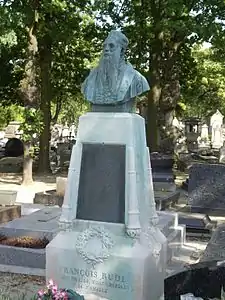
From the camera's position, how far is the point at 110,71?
556 cm

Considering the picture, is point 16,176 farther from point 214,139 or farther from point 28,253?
point 214,139

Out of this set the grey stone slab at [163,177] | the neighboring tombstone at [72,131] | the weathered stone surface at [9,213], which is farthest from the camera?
the neighboring tombstone at [72,131]

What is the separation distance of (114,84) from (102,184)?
3.56ft

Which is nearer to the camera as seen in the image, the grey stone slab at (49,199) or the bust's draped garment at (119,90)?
the bust's draped garment at (119,90)

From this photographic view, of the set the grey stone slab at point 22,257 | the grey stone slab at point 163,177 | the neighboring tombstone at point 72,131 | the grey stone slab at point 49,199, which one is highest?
the neighboring tombstone at point 72,131

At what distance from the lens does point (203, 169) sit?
11.4 metres

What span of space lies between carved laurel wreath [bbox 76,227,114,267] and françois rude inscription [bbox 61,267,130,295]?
129mm

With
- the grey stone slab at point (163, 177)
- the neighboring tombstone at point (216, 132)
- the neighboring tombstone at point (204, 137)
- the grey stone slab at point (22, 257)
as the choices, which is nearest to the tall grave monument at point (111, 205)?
the grey stone slab at point (22, 257)

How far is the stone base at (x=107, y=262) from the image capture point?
5.10m

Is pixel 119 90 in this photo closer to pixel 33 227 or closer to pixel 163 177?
pixel 33 227

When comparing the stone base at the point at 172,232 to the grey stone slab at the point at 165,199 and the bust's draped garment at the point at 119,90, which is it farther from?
the bust's draped garment at the point at 119,90

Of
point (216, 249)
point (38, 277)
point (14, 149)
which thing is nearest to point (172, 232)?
point (216, 249)

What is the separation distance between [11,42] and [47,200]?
5.57 metres

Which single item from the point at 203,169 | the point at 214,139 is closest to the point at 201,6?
the point at 203,169
